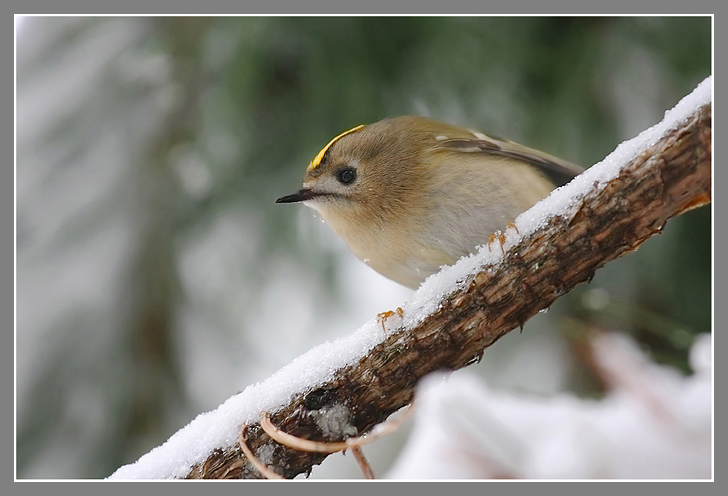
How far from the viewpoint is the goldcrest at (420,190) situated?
106cm

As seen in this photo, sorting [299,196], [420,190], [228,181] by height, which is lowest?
[420,190]

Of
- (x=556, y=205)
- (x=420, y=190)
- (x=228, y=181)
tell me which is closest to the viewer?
(x=556, y=205)

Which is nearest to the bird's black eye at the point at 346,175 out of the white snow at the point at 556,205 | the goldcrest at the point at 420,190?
the goldcrest at the point at 420,190

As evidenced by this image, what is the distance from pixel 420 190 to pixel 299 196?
21 cm

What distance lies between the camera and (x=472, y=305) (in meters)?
0.85

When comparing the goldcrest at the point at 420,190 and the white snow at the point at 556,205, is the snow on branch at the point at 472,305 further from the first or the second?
the goldcrest at the point at 420,190

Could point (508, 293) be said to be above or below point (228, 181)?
below

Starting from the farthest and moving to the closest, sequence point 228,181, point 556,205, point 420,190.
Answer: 1. point 228,181
2. point 420,190
3. point 556,205

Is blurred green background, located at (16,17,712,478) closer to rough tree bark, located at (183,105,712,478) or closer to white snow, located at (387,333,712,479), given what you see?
white snow, located at (387,333,712,479)


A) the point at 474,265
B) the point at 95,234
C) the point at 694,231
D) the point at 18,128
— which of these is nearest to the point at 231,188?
the point at 95,234

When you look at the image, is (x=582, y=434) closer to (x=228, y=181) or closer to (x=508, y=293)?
(x=508, y=293)

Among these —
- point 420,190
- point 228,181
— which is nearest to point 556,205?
point 420,190

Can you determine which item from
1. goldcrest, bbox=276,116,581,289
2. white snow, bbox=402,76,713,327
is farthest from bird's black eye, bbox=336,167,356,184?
white snow, bbox=402,76,713,327

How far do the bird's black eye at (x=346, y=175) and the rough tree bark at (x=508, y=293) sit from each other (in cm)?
37
